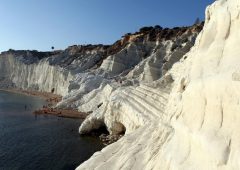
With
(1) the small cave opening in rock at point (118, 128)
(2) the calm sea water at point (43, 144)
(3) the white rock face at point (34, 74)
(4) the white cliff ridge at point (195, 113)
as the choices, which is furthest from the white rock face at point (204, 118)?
(3) the white rock face at point (34, 74)

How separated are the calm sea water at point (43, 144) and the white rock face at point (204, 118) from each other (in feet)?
31.6

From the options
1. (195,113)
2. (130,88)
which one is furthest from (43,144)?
(195,113)

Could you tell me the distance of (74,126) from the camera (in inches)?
1793

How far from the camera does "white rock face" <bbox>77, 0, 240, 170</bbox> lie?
33.7 feet

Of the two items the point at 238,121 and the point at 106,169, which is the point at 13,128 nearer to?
the point at 106,169

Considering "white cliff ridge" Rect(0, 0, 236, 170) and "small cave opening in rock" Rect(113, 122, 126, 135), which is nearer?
"white cliff ridge" Rect(0, 0, 236, 170)

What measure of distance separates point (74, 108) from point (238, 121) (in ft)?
168

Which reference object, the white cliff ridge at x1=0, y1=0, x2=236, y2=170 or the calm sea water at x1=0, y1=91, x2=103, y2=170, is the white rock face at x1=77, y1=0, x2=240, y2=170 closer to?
the white cliff ridge at x1=0, y1=0, x2=236, y2=170

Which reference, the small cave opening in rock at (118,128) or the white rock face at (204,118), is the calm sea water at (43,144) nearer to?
the small cave opening in rock at (118,128)

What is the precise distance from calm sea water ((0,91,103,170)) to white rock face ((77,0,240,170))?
379 inches

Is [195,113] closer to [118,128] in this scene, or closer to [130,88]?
[118,128]

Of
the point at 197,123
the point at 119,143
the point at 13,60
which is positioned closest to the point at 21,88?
the point at 13,60

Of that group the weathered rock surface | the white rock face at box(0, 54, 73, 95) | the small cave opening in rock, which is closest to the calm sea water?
the small cave opening in rock

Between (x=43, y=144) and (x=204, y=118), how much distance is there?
2561cm
